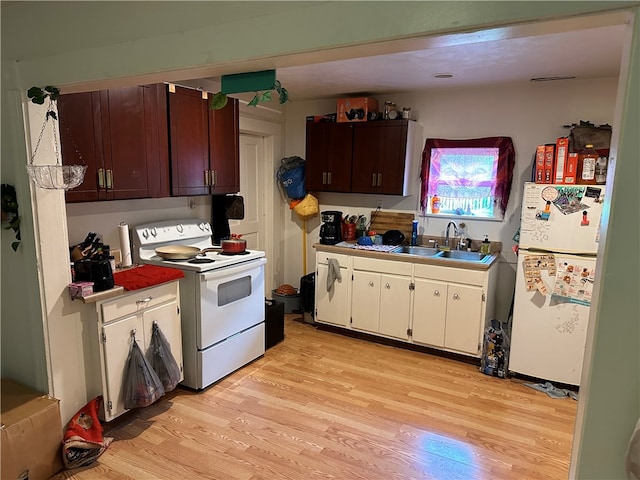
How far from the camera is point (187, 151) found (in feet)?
10.8

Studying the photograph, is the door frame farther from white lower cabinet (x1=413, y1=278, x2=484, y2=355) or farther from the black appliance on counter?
the black appliance on counter

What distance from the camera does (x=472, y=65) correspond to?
122 inches

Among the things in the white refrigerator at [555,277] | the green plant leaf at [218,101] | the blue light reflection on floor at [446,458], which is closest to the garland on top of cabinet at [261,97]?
the green plant leaf at [218,101]

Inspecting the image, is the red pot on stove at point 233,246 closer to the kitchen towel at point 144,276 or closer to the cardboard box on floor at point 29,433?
the kitchen towel at point 144,276

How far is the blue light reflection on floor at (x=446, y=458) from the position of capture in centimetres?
231

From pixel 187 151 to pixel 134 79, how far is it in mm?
1512

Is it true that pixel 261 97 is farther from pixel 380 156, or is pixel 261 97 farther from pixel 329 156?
pixel 329 156

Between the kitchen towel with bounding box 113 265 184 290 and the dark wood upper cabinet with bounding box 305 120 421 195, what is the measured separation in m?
2.01

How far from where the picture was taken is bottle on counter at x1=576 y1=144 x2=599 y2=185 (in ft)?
9.99

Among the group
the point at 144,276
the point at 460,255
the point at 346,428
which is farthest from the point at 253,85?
the point at 460,255

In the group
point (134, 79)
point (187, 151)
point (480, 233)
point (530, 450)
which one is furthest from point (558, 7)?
point (480, 233)

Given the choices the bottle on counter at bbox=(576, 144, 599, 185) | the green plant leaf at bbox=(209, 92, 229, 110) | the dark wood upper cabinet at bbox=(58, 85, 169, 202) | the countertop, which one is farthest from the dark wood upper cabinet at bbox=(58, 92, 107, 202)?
the bottle on counter at bbox=(576, 144, 599, 185)

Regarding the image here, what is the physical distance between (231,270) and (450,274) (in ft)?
5.87

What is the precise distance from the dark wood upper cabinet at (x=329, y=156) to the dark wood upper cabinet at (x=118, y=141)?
5.65 ft
